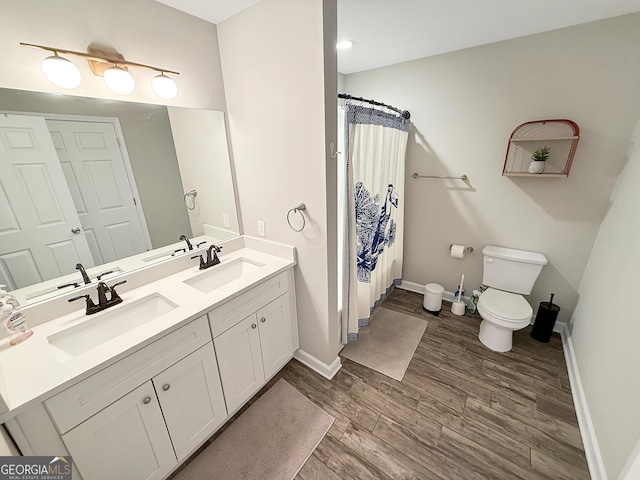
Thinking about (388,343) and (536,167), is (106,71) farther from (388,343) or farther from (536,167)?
(536,167)

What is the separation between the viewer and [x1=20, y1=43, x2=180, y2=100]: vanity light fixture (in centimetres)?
108

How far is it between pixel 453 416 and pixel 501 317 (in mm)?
838

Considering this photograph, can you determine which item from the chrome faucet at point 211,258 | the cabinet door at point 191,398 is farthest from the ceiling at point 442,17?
the cabinet door at point 191,398

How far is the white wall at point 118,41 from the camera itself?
1.05m

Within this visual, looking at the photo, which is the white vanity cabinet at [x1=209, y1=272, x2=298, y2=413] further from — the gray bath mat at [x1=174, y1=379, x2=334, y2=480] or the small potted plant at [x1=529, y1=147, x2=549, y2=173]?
the small potted plant at [x1=529, y1=147, x2=549, y2=173]

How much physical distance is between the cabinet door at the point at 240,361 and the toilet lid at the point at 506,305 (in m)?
1.84

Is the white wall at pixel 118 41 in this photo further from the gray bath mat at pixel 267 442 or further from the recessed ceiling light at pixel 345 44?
the gray bath mat at pixel 267 442

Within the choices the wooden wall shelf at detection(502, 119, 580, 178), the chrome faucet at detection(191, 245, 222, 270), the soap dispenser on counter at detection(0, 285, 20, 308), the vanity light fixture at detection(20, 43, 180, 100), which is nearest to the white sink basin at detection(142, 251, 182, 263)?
the chrome faucet at detection(191, 245, 222, 270)

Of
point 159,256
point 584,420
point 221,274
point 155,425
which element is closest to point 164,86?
point 159,256

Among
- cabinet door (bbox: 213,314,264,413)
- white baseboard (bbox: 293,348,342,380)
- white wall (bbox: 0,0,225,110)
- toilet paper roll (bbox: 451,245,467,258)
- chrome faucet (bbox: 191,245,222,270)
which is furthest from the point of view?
toilet paper roll (bbox: 451,245,467,258)

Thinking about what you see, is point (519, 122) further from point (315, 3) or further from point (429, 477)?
point (429, 477)

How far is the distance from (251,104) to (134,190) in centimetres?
90

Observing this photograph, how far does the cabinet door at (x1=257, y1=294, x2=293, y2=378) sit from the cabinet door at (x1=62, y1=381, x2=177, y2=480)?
0.64m

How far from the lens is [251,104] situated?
1625mm
